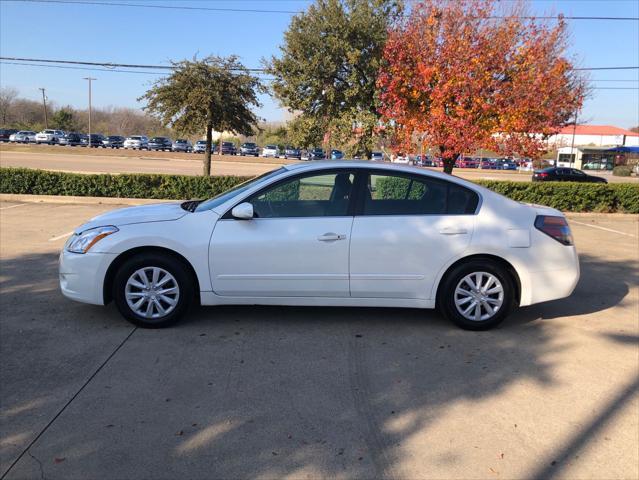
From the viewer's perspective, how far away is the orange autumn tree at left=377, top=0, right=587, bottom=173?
1330cm

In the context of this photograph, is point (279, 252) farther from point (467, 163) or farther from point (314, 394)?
point (467, 163)

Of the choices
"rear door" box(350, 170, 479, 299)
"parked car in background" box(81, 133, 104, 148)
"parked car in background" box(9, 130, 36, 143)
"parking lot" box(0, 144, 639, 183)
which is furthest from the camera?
"parked car in background" box(81, 133, 104, 148)

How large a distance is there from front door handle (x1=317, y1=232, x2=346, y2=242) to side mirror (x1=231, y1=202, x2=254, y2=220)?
25.1 inches

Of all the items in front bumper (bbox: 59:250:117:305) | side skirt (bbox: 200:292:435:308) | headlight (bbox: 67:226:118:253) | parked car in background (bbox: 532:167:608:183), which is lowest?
side skirt (bbox: 200:292:435:308)

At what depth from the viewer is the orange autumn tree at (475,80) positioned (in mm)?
13297

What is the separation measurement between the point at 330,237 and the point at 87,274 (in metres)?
2.16

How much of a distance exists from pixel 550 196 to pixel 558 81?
3141 millimetres

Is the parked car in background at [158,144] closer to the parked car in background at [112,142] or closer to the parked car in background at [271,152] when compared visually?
the parked car in background at [112,142]

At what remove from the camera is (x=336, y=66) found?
1656cm

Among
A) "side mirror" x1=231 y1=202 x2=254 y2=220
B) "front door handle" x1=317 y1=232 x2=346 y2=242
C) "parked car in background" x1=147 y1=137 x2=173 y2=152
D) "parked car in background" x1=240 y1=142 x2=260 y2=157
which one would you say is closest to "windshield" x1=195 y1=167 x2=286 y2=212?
"side mirror" x1=231 y1=202 x2=254 y2=220

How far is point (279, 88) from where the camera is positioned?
17.5 metres

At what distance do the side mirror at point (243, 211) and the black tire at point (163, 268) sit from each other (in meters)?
0.67

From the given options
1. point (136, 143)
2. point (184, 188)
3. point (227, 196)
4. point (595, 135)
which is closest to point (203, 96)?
point (184, 188)

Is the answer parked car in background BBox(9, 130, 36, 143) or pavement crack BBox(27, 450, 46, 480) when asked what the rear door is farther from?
parked car in background BBox(9, 130, 36, 143)
